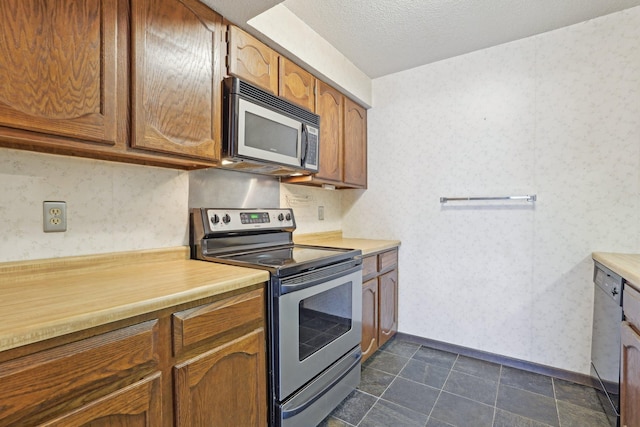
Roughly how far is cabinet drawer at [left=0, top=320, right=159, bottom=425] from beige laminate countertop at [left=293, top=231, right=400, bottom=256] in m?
1.43

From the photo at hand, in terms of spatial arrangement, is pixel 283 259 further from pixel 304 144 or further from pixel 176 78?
pixel 176 78

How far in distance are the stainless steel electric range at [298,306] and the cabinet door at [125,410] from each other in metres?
0.47

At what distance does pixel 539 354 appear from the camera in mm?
2076

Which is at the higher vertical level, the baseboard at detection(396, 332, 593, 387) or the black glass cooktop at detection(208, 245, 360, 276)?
the black glass cooktop at detection(208, 245, 360, 276)

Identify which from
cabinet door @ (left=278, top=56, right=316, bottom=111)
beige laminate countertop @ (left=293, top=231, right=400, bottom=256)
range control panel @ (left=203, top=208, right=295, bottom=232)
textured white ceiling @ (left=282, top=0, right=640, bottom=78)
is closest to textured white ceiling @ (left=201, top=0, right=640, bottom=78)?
textured white ceiling @ (left=282, top=0, right=640, bottom=78)

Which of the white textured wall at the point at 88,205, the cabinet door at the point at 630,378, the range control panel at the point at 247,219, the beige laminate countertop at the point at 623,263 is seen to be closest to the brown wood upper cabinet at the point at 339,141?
the range control panel at the point at 247,219

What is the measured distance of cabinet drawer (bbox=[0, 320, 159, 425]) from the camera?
0.64 metres

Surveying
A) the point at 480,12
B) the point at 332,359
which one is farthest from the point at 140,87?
the point at 480,12

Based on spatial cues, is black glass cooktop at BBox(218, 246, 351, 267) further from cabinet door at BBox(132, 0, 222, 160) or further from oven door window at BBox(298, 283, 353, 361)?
cabinet door at BBox(132, 0, 222, 160)

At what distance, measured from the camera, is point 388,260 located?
7.94 ft

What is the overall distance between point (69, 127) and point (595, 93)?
9.10ft

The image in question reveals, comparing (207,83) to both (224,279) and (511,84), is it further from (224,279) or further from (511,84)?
(511,84)

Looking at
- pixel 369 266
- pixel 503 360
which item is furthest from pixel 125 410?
pixel 503 360

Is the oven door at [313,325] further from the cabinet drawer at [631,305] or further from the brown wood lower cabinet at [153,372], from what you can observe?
the cabinet drawer at [631,305]
